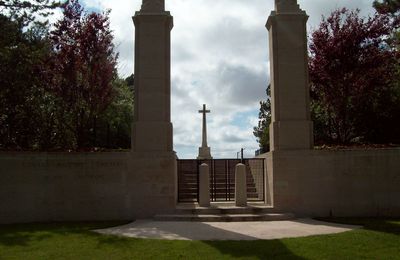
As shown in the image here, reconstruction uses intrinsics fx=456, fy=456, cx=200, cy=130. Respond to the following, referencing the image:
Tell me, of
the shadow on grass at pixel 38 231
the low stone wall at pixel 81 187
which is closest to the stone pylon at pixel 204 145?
the low stone wall at pixel 81 187

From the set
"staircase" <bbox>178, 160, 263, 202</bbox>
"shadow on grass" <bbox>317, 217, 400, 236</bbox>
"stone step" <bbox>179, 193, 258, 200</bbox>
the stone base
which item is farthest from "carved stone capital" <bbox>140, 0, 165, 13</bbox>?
the stone base

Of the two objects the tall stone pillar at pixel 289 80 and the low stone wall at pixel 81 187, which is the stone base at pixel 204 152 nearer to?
the tall stone pillar at pixel 289 80

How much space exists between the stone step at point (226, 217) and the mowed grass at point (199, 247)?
2593 mm

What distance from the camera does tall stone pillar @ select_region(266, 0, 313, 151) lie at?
13445mm

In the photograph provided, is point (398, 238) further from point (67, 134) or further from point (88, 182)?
point (67, 134)

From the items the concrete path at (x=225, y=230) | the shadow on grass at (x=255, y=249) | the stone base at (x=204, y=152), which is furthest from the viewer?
the stone base at (x=204, y=152)

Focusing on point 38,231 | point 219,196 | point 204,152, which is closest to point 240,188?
point 219,196

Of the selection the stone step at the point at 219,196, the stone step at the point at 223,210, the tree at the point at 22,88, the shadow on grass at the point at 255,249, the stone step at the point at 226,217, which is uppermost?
the tree at the point at 22,88

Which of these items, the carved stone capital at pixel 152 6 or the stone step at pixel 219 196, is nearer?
the carved stone capital at pixel 152 6

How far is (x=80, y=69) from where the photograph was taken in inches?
705

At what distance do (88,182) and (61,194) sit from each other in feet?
2.76

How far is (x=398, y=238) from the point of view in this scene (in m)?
9.27

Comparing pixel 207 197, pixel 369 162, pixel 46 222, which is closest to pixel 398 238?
pixel 369 162

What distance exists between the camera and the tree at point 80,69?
1758cm
